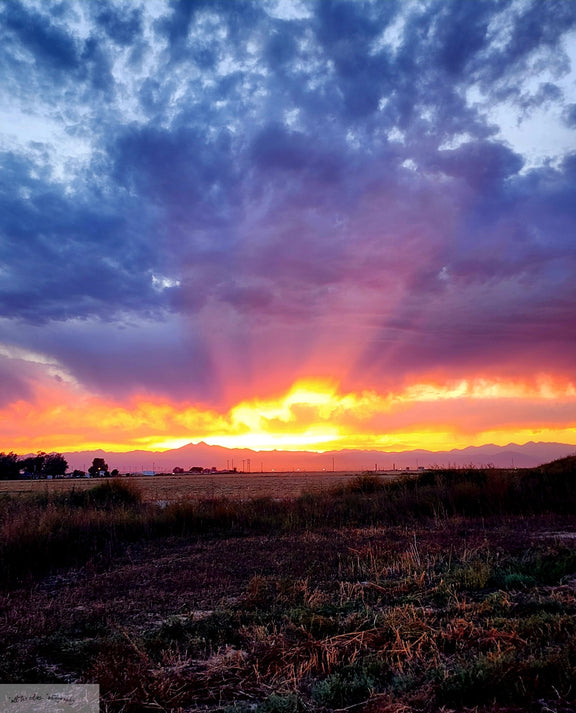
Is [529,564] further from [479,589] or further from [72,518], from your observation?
[72,518]

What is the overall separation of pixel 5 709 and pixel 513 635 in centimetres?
559

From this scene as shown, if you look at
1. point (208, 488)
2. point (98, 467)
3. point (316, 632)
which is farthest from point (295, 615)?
point (98, 467)

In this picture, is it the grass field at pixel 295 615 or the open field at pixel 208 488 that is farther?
the open field at pixel 208 488

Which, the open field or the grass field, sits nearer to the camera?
the grass field

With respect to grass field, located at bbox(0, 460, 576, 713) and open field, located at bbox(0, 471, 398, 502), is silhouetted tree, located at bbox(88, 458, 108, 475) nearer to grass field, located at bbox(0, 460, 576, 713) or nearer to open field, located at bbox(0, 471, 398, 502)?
open field, located at bbox(0, 471, 398, 502)

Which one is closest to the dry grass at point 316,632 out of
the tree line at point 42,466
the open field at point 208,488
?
the open field at point 208,488

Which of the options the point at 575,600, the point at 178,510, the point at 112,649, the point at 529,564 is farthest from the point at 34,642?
the point at 178,510

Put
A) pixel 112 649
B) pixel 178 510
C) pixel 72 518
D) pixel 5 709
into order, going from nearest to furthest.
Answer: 1. pixel 5 709
2. pixel 112 649
3. pixel 72 518
4. pixel 178 510

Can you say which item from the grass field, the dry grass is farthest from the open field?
the dry grass

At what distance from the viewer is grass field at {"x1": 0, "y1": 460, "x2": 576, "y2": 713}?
5121 millimetres

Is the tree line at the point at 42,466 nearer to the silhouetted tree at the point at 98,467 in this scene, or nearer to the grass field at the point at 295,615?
the silhouetted tree at the point at 98,467

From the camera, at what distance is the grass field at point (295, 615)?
16.8ft

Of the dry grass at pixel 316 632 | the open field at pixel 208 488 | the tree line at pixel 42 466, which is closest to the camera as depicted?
the dry grass at pixel 316 632

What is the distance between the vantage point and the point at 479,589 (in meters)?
8.97
